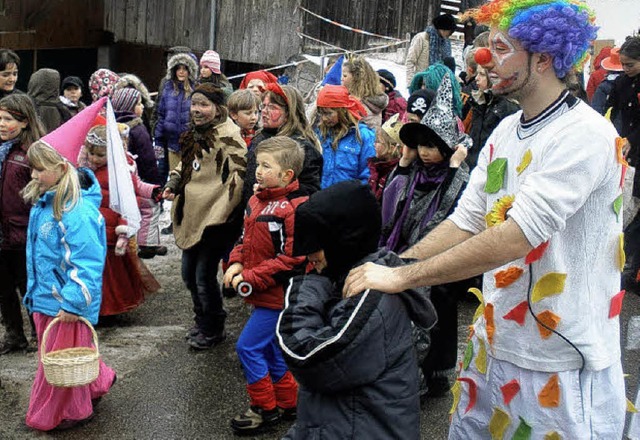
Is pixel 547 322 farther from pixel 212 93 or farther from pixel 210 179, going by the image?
pixel 212 93

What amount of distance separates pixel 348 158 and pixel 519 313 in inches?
140

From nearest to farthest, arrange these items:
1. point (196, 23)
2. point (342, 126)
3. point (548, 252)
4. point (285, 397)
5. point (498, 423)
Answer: point (548, 252) → point (498, 423) → point (285, 397) → point (342, 126) → point (196, 23)

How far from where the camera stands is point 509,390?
2953 mm

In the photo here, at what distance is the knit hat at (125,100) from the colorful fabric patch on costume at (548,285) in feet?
18.7

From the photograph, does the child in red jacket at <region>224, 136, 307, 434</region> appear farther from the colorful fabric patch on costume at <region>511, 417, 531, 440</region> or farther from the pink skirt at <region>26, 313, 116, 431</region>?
the colorful fabric patch on costume at <region>511, 417, 531, 440</region>

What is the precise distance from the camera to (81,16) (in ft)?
47.3

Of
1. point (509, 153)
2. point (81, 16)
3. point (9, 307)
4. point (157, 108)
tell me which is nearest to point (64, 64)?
point (81, 16)

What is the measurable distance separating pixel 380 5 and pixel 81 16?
222 inches

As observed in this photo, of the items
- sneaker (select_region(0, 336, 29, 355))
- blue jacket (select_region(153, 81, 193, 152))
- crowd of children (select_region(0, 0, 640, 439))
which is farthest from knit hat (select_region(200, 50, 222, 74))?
sneaker (select_region(0, 336, 29, 355))

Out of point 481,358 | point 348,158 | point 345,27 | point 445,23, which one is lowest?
point 481,358

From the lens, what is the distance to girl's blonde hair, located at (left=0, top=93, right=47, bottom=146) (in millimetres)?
5434

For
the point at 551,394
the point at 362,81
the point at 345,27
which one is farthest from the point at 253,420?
the point at 345,27

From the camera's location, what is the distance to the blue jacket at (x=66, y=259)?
445 centimetres

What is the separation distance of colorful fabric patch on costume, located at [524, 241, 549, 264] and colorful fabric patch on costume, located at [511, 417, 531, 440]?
600mm
